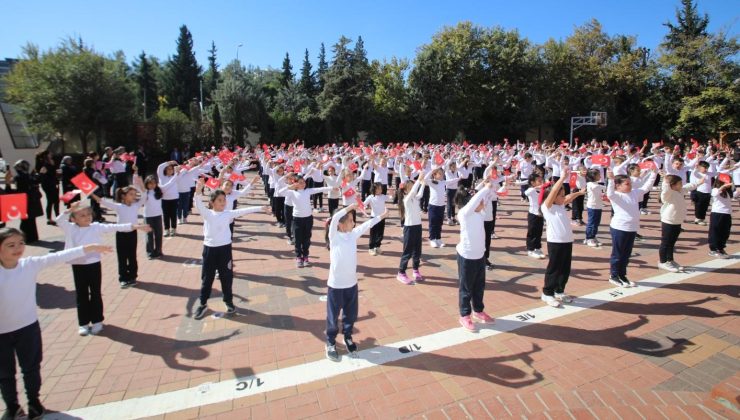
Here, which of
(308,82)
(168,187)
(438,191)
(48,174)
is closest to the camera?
(438,191)

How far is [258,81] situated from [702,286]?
138 ft

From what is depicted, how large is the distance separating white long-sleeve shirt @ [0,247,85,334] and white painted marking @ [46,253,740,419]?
3.32 feet

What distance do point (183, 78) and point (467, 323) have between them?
68010 millimetres

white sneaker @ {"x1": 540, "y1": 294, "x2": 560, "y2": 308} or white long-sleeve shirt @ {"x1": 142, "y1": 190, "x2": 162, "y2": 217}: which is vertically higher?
white long-sleeve shirt @ {"x1": 142, "y1": 190, "x2": 162, "y2": 217}

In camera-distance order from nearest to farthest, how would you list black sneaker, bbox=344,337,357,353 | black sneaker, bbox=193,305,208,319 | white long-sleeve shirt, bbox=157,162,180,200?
1. black sneaker, bbox=344,337,357,353
2. black sneaker, bbox=193,305,208,319
3. white long-sleeve shirt, bbox=157,162,180,200

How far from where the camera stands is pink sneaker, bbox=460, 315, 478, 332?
5.35 m

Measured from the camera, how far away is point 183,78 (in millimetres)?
61531

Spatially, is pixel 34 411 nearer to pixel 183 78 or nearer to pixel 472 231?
pixel 472 231

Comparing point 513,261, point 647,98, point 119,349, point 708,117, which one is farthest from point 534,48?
point 119,349

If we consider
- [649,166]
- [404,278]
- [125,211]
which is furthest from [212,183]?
[649,166]

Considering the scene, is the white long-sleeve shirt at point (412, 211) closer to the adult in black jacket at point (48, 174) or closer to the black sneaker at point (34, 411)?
the black sneaker at point (34, 411)

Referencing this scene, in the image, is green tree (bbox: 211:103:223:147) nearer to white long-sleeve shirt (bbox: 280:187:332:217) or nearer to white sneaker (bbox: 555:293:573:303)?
white long-sleeve shirt (bbox: 280:187:332:217)

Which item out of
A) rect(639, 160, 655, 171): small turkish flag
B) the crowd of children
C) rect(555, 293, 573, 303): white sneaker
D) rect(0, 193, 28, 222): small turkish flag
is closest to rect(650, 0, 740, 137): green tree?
the crowd of children

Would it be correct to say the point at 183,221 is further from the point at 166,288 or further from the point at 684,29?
the point at 684,29
